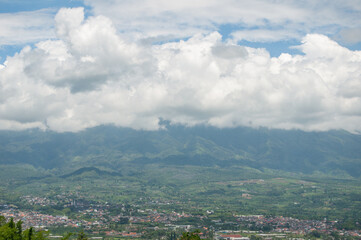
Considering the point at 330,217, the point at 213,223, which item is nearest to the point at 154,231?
the point at 213,223

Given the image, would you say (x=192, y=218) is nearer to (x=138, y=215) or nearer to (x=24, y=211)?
(x=138, y=215)

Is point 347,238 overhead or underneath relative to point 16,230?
underneath

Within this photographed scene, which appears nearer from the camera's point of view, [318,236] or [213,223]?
[318,236]

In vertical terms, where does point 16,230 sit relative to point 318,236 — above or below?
above

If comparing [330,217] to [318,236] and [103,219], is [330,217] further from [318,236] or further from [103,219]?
[103,219]

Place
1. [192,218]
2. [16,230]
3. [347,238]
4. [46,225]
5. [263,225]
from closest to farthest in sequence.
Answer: [16,230] → [347,238] → [46,225] → [263,225] → [192,218]

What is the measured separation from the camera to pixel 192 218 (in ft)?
600

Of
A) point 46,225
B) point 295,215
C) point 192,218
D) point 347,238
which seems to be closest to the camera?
point 347,238

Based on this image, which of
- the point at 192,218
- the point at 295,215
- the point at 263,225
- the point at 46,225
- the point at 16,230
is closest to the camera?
Result: the point at 16,230

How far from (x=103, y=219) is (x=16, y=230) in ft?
433

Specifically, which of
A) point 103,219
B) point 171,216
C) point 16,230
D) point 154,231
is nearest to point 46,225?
point 103,219

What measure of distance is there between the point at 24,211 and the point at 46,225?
124ft

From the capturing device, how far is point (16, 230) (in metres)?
52.6

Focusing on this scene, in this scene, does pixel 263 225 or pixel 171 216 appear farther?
pixel 171 216
